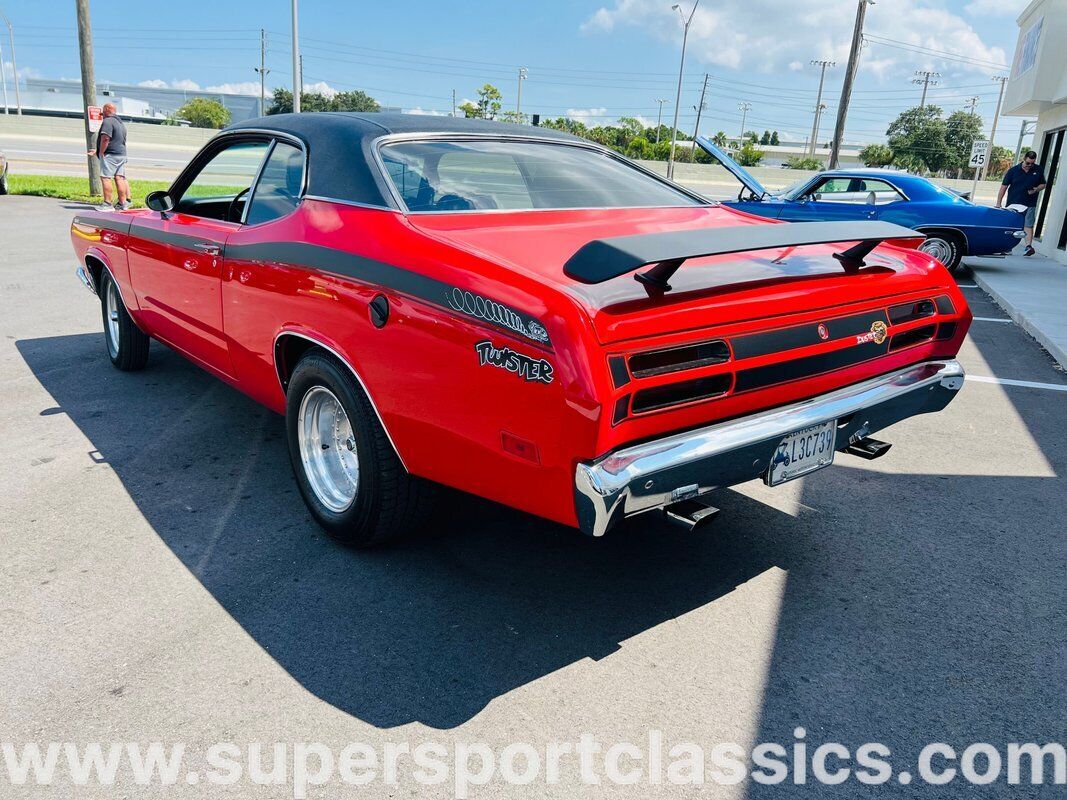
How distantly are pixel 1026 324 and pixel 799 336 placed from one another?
23.1 ft

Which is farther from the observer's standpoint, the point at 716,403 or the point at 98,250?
the point at 98,250

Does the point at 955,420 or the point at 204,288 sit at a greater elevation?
the point at 204,288

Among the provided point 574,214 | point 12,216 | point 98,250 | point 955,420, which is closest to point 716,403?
point 574,214

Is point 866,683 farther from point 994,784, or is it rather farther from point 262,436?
point 262,436

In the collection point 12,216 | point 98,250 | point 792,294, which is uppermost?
point 792,294

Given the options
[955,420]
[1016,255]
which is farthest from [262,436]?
[1016,255]

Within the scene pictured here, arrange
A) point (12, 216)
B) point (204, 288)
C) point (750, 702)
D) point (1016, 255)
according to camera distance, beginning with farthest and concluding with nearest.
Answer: point (1016, 255) → point (12, 216) → point (204, 288) → point (750, 702)

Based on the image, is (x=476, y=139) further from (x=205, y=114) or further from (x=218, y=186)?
(x=205, y=114)

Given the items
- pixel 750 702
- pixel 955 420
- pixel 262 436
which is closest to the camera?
pixel 750 702

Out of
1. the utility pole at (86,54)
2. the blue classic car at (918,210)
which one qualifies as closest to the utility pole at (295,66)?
the utility pole at (86,54)

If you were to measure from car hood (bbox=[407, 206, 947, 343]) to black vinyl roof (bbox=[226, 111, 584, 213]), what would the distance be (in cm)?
32

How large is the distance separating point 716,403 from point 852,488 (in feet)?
6.32

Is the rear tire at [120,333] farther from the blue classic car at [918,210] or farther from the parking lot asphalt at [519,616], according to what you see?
the blue classic car at [918,210]

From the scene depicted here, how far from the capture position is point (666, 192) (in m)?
4.06
